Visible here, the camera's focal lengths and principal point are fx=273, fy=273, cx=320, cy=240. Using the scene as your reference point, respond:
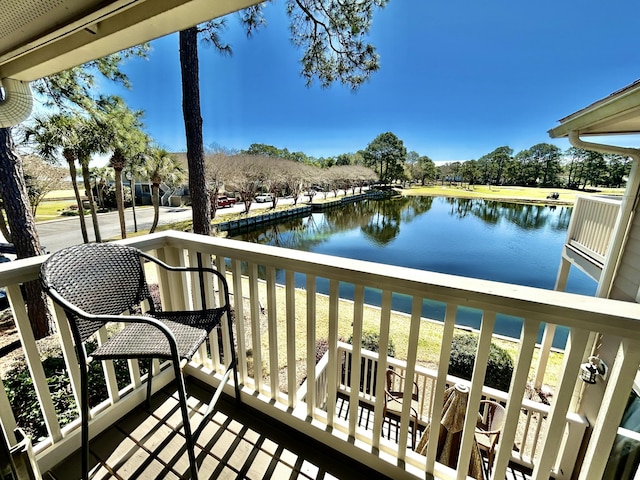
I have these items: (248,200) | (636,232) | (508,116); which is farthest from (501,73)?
(248,200)

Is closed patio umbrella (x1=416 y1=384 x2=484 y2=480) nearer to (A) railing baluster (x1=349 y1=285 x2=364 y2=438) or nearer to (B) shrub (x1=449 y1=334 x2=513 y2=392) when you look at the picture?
(A) railing baluster (x1=349 y1=285 x2=364 y2=438)

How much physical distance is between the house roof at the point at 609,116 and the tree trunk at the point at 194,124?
182 inches

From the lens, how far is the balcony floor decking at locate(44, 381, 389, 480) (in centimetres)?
124

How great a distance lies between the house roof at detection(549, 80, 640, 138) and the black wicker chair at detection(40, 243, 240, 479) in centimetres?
274

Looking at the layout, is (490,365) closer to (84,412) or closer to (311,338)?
(311,338)

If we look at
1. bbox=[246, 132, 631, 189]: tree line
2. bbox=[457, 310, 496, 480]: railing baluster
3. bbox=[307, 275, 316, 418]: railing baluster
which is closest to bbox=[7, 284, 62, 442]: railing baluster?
bbox=[307, 275, 316, 418]: railing baluster

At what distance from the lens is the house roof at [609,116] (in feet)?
5.76

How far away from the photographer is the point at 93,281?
1.17m

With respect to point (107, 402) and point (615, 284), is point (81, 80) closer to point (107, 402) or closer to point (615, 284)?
point (107, 402)

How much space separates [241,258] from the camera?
141 centimetres

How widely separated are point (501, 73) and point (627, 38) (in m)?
10.4

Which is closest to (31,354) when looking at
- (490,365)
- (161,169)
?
(490,365)

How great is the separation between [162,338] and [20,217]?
415cm

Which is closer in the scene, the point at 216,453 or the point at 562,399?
the point at 562,399
